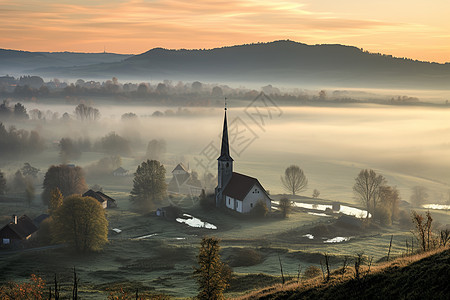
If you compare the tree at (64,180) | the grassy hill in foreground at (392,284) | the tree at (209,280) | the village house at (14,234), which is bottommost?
the village house at (14,234)

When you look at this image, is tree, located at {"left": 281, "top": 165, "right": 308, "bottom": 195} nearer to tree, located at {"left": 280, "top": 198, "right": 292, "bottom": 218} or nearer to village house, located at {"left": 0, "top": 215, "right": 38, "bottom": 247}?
tree, located at {"left": 280, "top": 198, "right": 292, "bottom": 218}

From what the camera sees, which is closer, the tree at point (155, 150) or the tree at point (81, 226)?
the tree at point (81, 226)

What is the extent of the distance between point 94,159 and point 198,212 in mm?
99736

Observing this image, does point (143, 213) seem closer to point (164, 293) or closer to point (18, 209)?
point (18, 209)

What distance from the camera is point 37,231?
8200cm

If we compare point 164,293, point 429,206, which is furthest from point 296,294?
point 429,206

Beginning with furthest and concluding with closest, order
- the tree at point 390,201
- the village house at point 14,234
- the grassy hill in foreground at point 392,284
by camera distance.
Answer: the tree at point 390,201 < the village house at point 14,234 < the grassy hill in foreground at point 392,284

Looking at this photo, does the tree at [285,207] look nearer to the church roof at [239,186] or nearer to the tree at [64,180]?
the church roof at [239,186]

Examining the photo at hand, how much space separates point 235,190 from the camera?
95.3 metres

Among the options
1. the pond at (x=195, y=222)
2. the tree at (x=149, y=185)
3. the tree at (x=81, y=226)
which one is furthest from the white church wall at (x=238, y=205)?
the tree at (x=81, y=226)

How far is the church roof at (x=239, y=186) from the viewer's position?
9328 cm

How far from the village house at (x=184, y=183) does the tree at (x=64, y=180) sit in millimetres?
30402

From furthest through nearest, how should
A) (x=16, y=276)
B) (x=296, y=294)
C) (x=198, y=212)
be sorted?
(x=198, y=212)
(x=16, y=276)
(x=296, y=294)

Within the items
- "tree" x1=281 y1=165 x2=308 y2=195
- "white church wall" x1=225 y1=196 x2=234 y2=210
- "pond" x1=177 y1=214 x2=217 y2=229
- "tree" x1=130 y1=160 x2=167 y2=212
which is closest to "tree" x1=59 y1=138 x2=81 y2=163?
"tree" x1=130 y1=160 x2=167 y2=212
